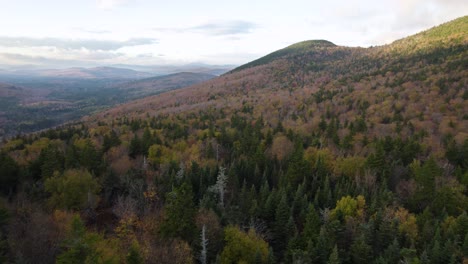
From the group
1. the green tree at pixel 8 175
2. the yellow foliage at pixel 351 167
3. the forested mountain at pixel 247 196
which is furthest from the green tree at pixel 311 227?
the green tree at pixel 8 175

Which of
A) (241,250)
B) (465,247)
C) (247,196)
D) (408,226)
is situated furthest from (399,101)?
(241,250)

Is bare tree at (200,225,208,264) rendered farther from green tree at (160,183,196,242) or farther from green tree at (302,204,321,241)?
green tree at (302,204,321,241)

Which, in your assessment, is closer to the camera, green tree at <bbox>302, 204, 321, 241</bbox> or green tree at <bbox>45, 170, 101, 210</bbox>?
green tree at <bbox>302, 204, 321, 241</bbox>

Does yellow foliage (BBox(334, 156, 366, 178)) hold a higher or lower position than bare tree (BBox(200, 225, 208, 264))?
higher

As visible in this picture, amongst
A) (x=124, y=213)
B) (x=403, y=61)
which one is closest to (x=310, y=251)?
(x=124, y=213)

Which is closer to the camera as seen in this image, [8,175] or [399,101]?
[8,175]

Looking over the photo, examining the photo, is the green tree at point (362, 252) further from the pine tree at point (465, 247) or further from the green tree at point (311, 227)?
the pine tree at point (465, 247)

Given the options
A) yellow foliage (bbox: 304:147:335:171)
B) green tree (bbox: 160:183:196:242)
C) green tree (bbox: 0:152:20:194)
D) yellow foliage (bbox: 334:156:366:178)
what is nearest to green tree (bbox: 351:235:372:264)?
green tree (bbox: 160:183:196:242)

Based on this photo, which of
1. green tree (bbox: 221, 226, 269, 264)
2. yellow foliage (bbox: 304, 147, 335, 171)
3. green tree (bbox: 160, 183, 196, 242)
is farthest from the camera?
yellow foliage (bbox: 304, 147, 335, 171)

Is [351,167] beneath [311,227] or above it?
above

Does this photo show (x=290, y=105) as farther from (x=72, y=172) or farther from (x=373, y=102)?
(x=72, y=172)

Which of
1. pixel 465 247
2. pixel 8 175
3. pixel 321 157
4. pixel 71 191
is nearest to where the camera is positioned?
pixel 465 247

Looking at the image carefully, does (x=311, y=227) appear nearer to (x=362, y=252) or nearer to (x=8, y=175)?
(x=362, y=252)
